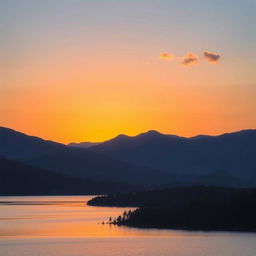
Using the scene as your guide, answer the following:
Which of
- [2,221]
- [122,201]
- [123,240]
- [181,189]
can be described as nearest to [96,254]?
[123,240]

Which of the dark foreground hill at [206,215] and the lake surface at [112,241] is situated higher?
the dark foreground hill at [206,215]

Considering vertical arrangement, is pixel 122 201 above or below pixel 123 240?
above

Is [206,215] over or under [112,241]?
over

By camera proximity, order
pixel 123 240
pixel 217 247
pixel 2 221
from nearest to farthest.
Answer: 1. pixel 217 247
2. pixel 123 240
3. pixel 2 221

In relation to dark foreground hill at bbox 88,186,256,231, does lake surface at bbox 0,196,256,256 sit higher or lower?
lower

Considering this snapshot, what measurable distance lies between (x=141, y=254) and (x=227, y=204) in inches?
1429

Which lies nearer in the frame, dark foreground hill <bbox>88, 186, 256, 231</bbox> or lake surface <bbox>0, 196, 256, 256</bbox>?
lake surface <bbox>0, 196, 256, 256</bbox>

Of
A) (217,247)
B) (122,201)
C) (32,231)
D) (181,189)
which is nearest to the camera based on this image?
(217,247)

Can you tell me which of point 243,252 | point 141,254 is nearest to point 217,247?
point 243,252

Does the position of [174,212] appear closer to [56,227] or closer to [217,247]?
[56,227]

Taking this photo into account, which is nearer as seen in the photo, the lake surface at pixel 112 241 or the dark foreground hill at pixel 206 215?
the lake surface at pixel 112 241

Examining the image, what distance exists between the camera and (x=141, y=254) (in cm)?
7600

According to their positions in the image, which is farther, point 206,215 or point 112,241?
point 206,215

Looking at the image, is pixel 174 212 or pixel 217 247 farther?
pixel 174 212
